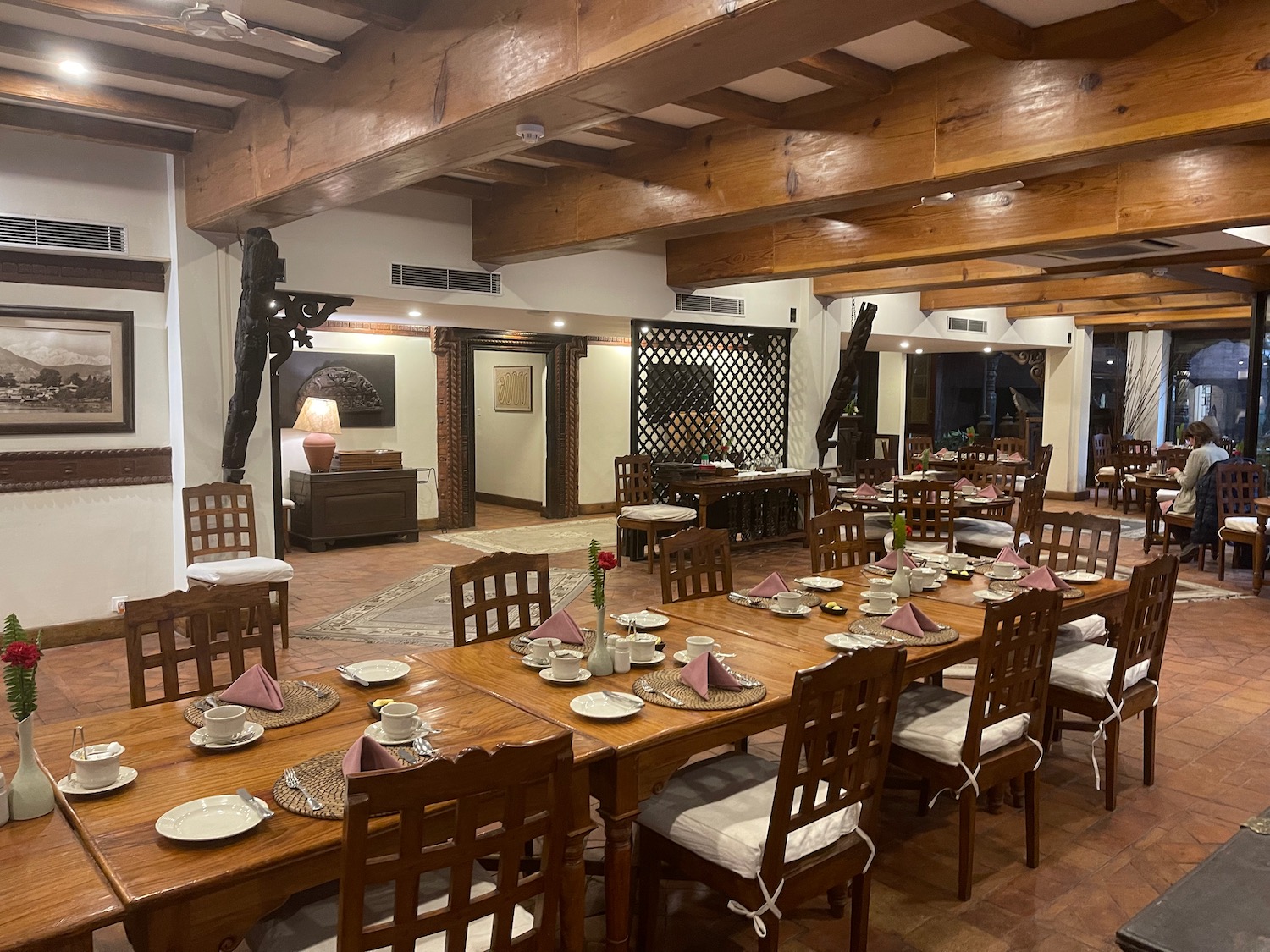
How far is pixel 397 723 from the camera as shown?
203 centimetres

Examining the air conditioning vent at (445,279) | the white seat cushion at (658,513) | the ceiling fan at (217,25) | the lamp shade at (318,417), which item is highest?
the ceiling fan at (217,25)

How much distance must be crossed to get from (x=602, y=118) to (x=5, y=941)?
8.34 ft

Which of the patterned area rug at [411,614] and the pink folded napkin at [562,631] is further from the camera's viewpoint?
the patterned area rug at [411,614]

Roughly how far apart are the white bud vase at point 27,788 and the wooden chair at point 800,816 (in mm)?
1316

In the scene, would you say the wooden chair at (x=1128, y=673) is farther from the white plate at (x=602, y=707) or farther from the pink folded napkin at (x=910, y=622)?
the white plate at (x=602, y=707)

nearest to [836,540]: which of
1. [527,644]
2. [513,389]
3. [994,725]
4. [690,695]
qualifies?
[994,725]

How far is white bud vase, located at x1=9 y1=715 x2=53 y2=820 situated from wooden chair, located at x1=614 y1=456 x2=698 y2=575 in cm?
551

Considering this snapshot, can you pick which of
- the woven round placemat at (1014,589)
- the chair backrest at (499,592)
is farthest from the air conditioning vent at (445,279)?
the woven round placemat at (1014,589)

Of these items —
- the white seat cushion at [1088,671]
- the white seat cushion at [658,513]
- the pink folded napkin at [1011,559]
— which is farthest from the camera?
the white seat cushion at [658,513]

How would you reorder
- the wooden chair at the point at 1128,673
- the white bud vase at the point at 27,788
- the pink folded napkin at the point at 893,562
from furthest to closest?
the pink folded napkin at the point at 893,562, the wooden chair at the point at 1128,673, the white bud vase at the point at 27,788

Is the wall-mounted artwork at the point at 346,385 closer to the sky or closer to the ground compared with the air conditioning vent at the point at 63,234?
closer to the ground

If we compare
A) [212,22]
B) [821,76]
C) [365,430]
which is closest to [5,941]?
[212,22]

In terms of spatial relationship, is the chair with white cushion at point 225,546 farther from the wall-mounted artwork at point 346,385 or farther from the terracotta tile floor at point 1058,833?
the wall-mounted artwork at point 346,385

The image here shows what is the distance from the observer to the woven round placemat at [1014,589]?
350cm
